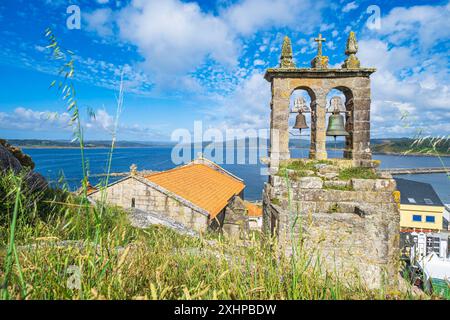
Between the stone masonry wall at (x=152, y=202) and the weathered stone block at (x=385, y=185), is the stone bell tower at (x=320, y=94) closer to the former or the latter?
the weathered stone block at (x=385, y=185)

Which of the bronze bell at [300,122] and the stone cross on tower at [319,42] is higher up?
the stone cross on tower at [319,42]

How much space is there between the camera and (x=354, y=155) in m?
6.78

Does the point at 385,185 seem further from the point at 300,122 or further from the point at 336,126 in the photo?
the point at 300,122

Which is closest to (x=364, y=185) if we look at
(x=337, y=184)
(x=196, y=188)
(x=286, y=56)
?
(x=337, y=184)

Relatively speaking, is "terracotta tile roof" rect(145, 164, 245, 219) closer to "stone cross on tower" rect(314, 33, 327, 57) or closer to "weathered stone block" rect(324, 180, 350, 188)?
"weathered stone block" rect(324, 180, 350, 188)

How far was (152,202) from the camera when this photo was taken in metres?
13.6

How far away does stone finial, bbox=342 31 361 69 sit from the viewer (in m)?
6.63

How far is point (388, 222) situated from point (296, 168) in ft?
7.51

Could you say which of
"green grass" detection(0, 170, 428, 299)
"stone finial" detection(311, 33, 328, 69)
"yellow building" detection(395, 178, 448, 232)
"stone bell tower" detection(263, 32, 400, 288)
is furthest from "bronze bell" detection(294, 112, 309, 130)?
"yellow building" detection(395, 178, 448, 232)

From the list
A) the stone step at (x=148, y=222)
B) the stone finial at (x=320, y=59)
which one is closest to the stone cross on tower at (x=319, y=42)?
the stone finial at (x=320, y=59)

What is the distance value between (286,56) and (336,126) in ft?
7.58

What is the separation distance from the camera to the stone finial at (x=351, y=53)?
6633mm

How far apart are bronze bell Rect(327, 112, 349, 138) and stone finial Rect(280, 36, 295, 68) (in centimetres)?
177
